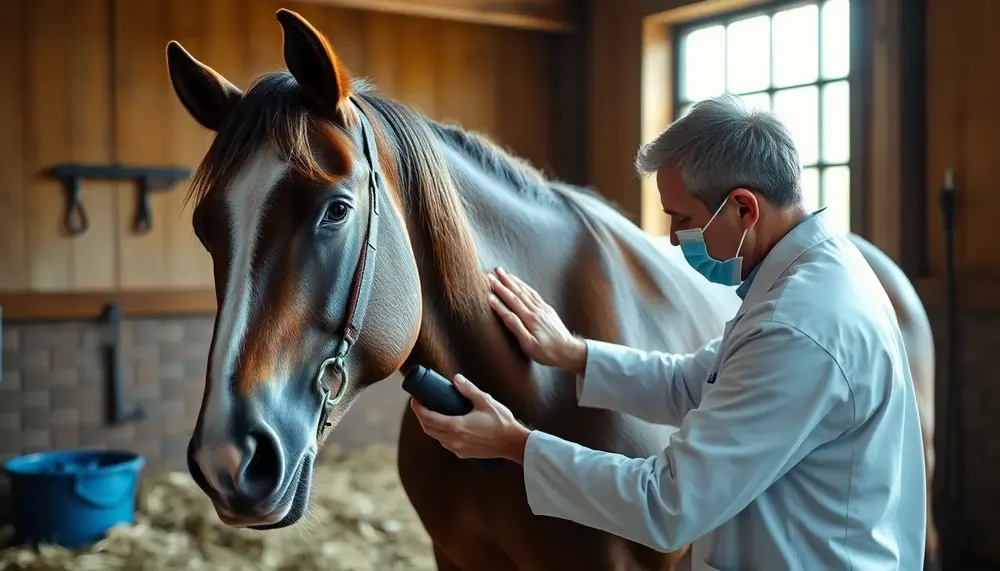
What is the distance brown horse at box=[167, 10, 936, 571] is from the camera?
2.92 feet

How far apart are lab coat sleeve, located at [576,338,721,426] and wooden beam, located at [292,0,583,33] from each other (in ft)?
7.77

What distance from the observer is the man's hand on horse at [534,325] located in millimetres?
1251

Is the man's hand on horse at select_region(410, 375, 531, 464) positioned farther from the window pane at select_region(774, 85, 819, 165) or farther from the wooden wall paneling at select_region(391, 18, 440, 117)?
the wooden wall paneling at select_region(391, 18, 440, 117)

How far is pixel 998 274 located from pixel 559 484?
6.53 ft

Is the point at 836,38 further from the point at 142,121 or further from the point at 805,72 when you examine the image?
the point at 142,121

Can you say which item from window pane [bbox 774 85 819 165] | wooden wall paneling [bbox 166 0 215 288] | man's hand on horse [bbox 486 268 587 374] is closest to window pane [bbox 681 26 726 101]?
window pane [bbox 774 85 819 165]

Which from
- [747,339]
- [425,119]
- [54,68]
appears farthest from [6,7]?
[747,339]

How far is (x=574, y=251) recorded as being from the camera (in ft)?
4.74

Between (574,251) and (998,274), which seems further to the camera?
(998,274)

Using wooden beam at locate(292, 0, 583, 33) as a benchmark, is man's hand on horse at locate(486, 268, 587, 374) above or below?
below

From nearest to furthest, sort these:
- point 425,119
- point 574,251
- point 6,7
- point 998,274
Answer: point 425,119, point 574,251, point 998,274, point 6,7

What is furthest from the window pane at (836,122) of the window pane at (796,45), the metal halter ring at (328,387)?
the metal halter ring at (328,387)

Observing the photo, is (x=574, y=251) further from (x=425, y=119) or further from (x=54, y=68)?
(x=54, y=68)

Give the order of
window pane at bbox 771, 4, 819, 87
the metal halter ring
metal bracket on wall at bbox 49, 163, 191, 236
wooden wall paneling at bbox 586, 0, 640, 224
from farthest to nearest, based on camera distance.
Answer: wooden wall paneling at bbox 586, 0, 640, 224, metal bracket on wall at bbox 49, 163, 191, 236, window pane at bbox 771, 4, 819, 87, the metal halter ring
